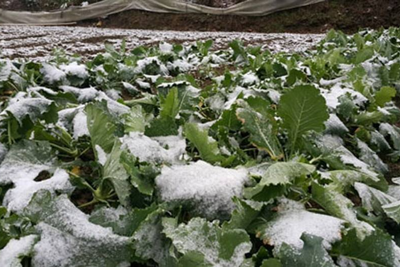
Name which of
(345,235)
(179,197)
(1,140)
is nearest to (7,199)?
(1,140)

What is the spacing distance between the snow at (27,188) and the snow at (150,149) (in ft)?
0.65

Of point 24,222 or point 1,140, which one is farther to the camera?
point 1,140

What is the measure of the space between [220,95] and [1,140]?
102 centimetres

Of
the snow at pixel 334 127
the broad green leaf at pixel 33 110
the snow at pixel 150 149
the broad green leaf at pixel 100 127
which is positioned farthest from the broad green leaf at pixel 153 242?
the snow at pixel 334 127

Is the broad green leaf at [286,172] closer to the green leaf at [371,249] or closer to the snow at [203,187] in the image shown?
the snow at [203,187]

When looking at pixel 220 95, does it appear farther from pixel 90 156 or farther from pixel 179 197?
pixel 179 197

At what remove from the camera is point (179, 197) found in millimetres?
1125

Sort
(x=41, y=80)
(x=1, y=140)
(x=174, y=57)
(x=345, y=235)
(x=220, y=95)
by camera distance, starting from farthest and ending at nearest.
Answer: (x=174, y=57)
(x=41, y=80)
(x=220, y=95)
(x=1, y=140)
(x=345, y=235)

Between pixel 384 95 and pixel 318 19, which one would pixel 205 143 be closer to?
pixel 384 95

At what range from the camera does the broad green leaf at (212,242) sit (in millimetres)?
955

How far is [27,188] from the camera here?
122 cm

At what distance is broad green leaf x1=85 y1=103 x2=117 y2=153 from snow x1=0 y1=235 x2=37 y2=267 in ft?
1.39

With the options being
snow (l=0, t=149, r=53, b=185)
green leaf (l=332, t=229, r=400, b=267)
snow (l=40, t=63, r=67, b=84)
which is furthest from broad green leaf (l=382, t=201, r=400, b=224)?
snow (l=40, t=63, r=67, b=84)

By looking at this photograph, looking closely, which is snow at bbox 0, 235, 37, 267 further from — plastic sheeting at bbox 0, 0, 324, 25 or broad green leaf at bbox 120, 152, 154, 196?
plastic sheeting at bbox 0, 0, 324, 25
